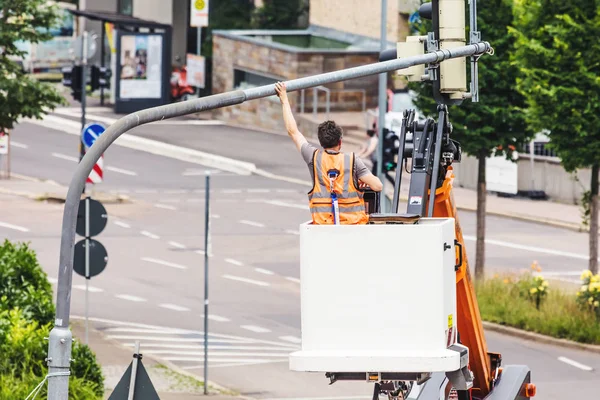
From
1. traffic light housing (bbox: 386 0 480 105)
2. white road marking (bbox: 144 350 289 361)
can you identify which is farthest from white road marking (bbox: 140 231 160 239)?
traffic light housing (bbox: 386 0 480 105)

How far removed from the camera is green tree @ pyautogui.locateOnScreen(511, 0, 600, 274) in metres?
25.4

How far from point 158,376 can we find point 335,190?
10.9 meters

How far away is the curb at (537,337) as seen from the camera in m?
24.2

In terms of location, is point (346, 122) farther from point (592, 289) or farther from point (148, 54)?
point (592, 289)

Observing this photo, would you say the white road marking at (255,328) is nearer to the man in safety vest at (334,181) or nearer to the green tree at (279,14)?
the man in safety vest at (334,181)

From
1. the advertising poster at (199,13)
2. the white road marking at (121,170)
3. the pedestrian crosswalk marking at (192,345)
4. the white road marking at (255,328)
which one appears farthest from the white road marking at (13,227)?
the advertising poster at (199,13)

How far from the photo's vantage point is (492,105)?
28328 millimetres

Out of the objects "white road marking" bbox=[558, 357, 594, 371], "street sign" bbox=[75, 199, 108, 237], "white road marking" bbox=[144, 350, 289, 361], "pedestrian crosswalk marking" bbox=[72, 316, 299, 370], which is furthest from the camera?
"white road marking" bbox=[144, 350, 289, 361]

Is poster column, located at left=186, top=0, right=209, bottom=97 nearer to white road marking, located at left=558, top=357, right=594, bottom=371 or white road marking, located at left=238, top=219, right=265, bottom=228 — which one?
white road marking, located at left=238, top=219, right=265, bottom=228

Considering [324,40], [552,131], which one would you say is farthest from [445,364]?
[324,40]

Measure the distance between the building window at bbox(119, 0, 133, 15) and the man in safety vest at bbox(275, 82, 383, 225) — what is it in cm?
5903

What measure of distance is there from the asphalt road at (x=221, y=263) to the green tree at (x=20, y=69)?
3.95m

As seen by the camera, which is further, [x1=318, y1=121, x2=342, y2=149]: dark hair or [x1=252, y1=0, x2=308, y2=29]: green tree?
[x1=252, y1=0, x2=308, y2=29]: green tree

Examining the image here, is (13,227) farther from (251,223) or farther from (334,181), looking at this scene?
(334,181)
